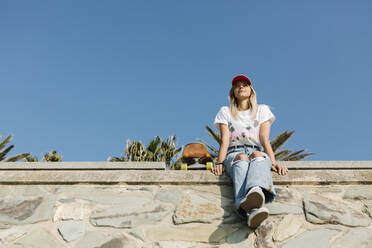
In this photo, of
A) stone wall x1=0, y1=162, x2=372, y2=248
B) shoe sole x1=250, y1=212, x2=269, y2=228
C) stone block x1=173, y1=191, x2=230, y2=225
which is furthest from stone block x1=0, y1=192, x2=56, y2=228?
shoe sole x1=250, y1=212, x2=269, y2=228

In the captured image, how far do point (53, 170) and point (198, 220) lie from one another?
1.52 m

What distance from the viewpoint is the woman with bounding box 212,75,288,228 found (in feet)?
8.48

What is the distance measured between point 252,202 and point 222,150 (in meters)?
0.87

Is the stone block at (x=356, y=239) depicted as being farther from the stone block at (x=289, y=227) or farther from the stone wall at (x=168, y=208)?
the stone block at (x=289, y=227)

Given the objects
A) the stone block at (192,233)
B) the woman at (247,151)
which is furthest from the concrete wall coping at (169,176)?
the stone block at (192,233)

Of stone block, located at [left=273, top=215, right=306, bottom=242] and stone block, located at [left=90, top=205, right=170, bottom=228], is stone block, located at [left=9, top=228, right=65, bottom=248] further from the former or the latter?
stone block, located at [left=273, top=215, right=306, bottom=242]

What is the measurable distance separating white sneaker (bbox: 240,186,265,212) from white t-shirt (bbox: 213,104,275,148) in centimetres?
88

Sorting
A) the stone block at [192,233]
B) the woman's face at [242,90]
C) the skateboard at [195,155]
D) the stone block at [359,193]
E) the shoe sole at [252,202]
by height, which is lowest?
the stone block at [192,233]

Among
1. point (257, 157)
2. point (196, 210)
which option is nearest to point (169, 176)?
point (196, 210)

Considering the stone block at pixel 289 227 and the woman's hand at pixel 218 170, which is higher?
the woman's hand at pixel 218 170

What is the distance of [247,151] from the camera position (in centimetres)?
330

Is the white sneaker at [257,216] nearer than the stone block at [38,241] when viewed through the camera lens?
Yes

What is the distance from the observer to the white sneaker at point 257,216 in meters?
2.48

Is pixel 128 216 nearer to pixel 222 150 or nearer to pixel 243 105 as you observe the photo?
pixel 222 150
